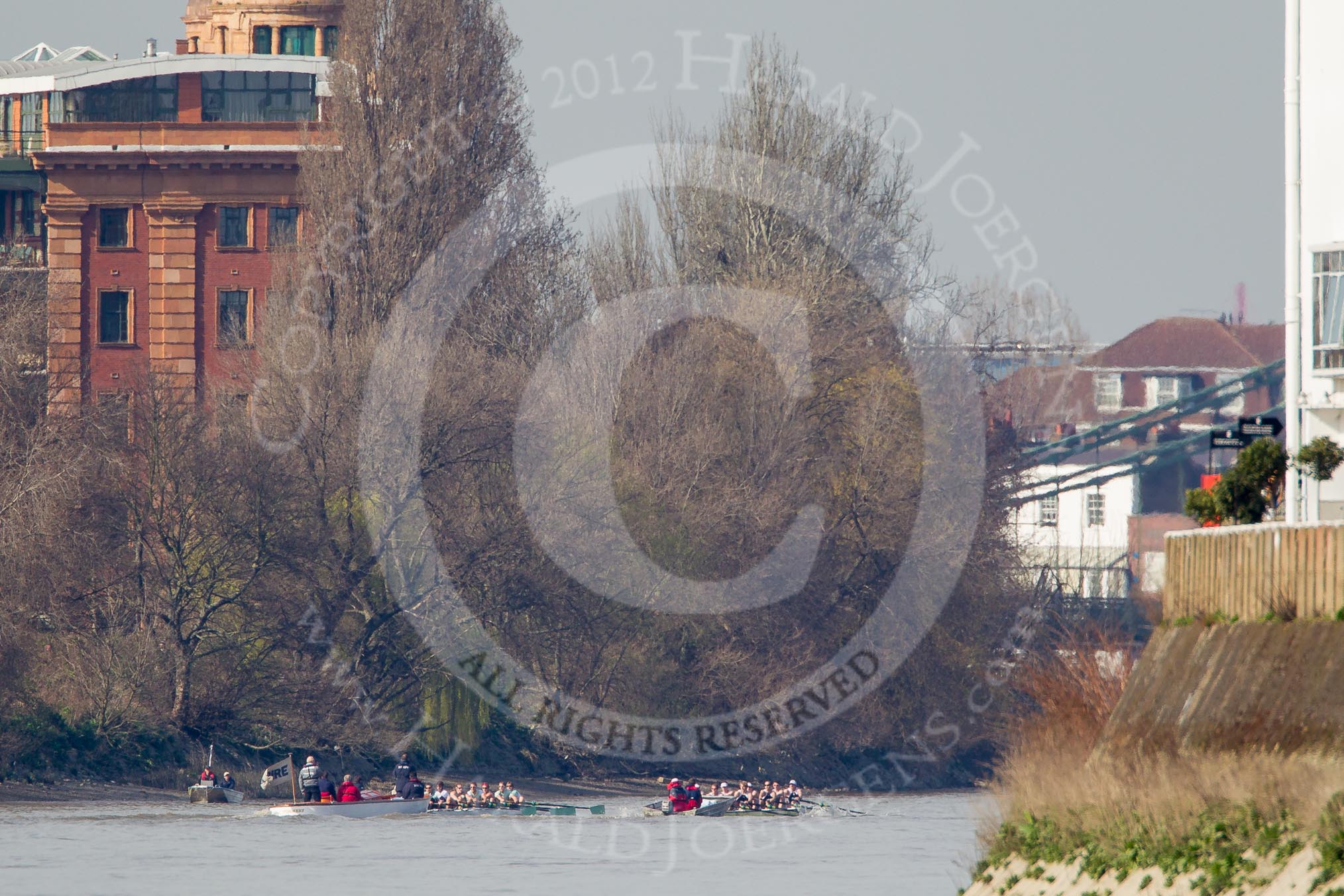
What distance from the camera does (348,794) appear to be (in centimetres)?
5316

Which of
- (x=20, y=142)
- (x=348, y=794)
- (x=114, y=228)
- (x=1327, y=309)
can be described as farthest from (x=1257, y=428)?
(x=20, y=142)

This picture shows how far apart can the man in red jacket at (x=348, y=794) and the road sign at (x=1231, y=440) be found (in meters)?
28.8

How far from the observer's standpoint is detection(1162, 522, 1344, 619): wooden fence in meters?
22.9

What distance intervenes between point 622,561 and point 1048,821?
38.4 m

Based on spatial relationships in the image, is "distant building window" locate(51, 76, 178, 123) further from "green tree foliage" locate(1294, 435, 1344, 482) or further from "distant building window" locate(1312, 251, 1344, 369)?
"green tree foliage" locate(1294, 435, 1344, 482)

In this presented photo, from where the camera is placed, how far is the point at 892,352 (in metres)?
70.3

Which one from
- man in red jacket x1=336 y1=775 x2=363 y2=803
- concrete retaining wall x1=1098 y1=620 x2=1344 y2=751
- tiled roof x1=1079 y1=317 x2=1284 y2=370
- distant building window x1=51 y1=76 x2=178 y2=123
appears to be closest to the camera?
concrete retaining wall x1=1098 y1=620 x2=1344 y2=751

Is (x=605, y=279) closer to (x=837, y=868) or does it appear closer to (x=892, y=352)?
(x=892, y=352)

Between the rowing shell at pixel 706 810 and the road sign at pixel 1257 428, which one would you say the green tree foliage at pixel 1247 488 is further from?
the rowing shell at pixel 706 810

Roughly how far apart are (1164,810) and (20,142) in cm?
7025

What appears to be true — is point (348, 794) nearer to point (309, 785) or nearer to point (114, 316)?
point (309, 785)

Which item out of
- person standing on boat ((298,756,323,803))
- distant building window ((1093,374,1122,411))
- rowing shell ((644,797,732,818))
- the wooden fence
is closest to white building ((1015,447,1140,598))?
distant building window ((1093,374,1122,411))

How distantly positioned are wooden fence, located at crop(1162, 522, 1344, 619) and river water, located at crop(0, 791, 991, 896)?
12125 millimetres

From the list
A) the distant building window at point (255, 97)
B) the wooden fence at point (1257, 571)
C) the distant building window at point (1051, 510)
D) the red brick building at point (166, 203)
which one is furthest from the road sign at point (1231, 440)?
the distant building window at point (1051, 510)
